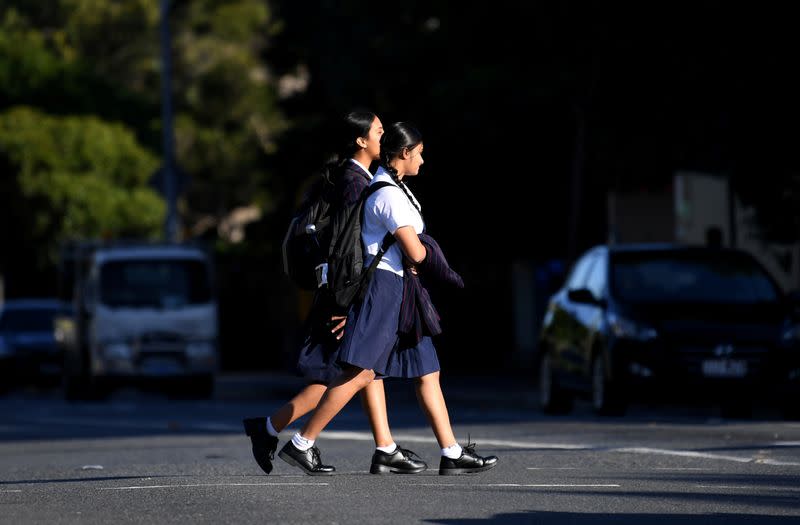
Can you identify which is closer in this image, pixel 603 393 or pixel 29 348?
pixel 603 393

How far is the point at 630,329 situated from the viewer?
16.8 metres

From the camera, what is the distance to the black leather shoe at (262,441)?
9.96 m

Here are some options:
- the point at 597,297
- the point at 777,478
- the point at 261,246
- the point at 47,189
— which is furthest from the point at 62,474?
the point at 47,189

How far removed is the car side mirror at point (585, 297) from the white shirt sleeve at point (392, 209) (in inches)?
309

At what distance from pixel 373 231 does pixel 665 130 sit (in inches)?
556

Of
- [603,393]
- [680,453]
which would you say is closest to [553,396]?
[603,393]

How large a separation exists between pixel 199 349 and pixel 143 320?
34.8 inches

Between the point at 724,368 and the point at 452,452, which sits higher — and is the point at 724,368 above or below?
above

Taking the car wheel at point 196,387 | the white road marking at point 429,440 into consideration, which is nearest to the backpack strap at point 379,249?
the white road marking at point 429,440

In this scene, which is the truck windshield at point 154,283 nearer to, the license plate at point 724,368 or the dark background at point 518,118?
the dark background at point 518,118

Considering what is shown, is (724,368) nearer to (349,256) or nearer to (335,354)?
(335,354)

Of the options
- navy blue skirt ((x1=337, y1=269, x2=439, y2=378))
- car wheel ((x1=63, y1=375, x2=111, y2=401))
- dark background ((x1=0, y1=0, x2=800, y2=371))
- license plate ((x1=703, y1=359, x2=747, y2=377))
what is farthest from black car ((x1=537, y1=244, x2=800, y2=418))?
car wheel ((x1=63, y1=375, x2=111, y2=401))

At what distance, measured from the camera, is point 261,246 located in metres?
48.8

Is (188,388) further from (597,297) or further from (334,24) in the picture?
(597,297)
